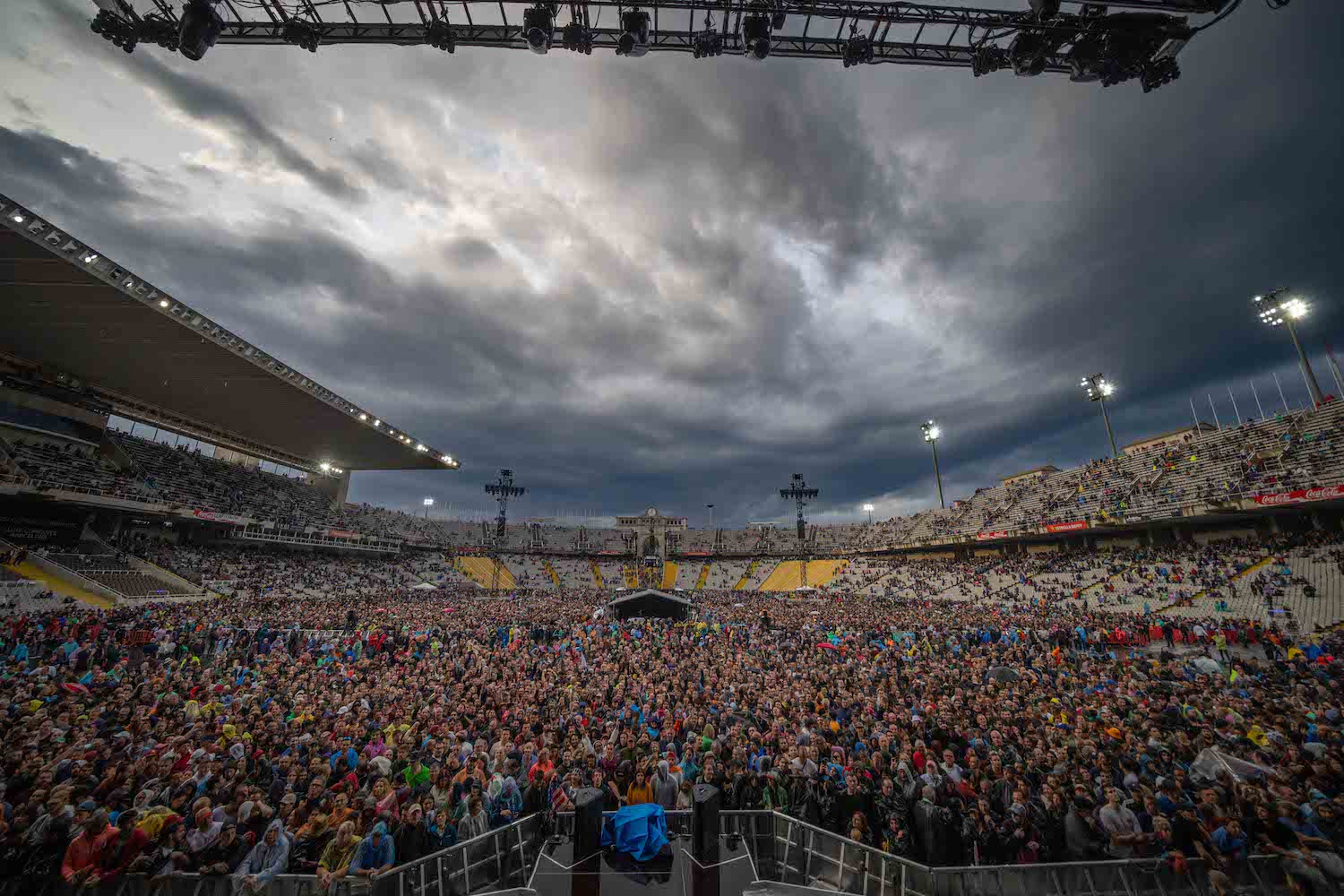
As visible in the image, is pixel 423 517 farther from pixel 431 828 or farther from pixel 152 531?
pixel 431 828

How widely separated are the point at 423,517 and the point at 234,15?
233 feet

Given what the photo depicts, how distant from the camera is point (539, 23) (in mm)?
8102

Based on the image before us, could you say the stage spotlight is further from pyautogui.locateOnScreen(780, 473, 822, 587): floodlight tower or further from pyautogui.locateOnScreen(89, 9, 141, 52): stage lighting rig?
pyautogui.locateOnScreen(780, 473, 822, 587): floodlight tower

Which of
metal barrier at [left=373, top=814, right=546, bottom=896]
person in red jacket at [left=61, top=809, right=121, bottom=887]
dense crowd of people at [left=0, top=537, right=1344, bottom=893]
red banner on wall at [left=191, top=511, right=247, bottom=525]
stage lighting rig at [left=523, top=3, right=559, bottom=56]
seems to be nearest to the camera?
person in red jacket at [left=61, top=809, right=121, bottom=887]

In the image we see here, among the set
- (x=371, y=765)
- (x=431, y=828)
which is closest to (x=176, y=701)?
(x=371, y=765)

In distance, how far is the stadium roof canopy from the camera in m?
19.3

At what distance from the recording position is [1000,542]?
1658 inches

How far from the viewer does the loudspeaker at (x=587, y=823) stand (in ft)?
14.9

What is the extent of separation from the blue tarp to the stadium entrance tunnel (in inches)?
877

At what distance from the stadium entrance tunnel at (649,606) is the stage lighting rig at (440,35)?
2421 centimetres

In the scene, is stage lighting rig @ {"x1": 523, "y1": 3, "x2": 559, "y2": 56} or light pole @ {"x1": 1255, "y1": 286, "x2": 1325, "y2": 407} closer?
stage lighting rig @ {"x1": 523, "y1": 3, "x2": 559, "y2": 56}

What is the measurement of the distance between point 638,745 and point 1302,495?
109ft

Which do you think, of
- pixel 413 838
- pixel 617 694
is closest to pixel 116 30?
pixel 413 838

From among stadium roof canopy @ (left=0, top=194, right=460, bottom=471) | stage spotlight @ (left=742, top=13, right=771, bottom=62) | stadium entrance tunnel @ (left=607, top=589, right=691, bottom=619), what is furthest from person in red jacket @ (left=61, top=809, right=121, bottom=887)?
stadium roof canopy @ (left=0, top=194, right=460, bottom=471)
